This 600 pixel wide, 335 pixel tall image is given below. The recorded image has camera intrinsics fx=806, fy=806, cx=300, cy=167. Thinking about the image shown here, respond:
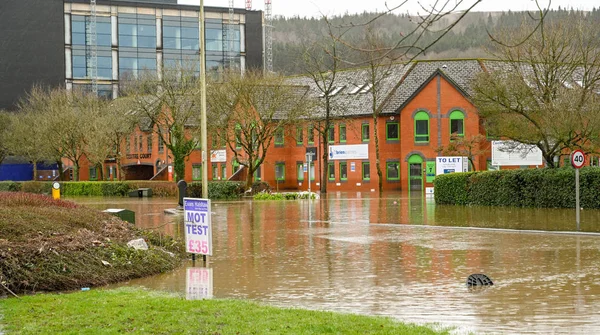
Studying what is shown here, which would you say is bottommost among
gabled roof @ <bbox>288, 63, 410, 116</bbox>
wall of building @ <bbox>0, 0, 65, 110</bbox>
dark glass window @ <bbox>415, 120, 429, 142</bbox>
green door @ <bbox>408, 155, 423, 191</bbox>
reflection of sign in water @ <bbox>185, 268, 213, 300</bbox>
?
reflection of sign in water @ <bbox>185, 268, 213, 300</bbox>

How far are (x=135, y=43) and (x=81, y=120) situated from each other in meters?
30.8

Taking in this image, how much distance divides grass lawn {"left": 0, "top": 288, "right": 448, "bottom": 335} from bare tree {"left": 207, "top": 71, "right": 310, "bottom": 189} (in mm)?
41914

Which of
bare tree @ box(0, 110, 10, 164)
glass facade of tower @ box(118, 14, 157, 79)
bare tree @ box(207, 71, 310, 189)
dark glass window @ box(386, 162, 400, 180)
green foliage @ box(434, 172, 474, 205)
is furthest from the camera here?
glass facade of tower @ box(118, 14, 157, 79)

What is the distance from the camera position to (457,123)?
202 feet

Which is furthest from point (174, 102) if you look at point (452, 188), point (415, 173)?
point (452, 188)

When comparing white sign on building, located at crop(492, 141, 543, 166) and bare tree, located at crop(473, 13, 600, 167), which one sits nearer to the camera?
bare tree, located at crop(473, 13, 600, 167)

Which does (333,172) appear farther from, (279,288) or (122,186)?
(279,288)

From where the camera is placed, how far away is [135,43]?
96750 mm

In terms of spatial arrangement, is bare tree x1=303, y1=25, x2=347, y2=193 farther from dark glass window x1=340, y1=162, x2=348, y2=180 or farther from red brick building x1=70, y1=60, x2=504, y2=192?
dark glass window x1=340, y1=162, x2=348, y2=180

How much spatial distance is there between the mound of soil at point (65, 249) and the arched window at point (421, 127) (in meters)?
45.2

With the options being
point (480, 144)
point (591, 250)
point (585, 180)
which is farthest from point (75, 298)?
point (480, 144)

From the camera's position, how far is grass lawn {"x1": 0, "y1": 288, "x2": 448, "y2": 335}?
945 centimetres

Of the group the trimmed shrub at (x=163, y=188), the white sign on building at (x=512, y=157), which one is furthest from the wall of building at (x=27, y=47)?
the white sign on building at (x=512, y=157)

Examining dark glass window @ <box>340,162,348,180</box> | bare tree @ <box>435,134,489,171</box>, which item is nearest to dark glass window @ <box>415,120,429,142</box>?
bare tree @ <box>435,134,489,171</box>
